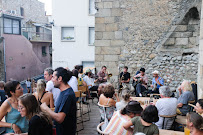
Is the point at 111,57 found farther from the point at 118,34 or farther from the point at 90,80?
the point at 90,80

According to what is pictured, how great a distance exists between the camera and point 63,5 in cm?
1741

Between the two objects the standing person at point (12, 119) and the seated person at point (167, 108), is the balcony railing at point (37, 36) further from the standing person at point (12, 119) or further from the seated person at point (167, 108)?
the seated person at point (167, 108)

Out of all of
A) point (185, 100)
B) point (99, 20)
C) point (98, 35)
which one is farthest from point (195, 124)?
point (99, 20)

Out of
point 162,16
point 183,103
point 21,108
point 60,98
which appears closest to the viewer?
point 21,108

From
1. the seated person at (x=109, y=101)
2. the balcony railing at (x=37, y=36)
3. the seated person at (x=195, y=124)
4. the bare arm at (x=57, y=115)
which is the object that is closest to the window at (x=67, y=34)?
the balcony railing at (x=37, y=36)

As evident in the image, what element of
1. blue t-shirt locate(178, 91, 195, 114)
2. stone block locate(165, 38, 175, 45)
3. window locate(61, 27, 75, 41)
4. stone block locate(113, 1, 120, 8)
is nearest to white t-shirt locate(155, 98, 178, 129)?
blue t-shirt locate(178, 91, 195, 114)

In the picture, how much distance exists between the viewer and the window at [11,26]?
15703 mm

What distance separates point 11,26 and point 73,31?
5.04 m

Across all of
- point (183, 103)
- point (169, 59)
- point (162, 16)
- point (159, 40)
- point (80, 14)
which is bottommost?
point (183, 103)

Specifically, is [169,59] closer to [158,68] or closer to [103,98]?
[158,68]

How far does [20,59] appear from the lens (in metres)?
18.1

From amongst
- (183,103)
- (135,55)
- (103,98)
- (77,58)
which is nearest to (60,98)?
(103,98)

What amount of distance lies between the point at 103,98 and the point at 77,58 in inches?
563

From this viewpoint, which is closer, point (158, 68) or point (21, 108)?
point (21, 108)
